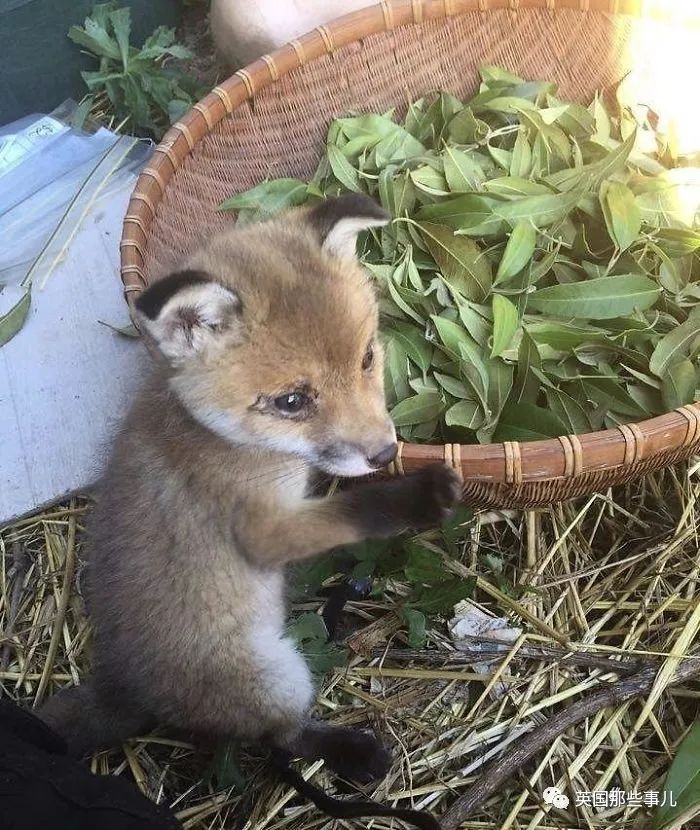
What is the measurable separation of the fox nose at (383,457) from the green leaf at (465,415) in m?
0.33

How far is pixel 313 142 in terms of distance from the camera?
2.70 metres

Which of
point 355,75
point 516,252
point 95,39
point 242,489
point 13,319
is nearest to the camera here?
point 242,489

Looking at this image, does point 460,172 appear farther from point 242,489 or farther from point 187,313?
point 242,489

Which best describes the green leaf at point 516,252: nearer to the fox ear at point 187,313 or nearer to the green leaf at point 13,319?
the fox ear at point 187,313

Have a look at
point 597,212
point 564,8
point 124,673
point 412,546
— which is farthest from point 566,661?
point 564,8

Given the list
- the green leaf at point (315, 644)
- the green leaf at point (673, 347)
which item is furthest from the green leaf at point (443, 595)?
the green leaf at point (673, 347)

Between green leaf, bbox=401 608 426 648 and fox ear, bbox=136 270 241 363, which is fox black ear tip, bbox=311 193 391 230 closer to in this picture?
fox ear, bbox=136 270 241 363

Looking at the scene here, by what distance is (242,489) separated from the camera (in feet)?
5.66

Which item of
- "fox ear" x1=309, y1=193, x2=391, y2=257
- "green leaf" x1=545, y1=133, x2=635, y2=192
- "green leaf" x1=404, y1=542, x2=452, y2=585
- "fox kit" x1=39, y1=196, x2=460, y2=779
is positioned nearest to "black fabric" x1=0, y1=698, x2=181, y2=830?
"fox kit" x1=39, y1=196, x2=460, y2=779

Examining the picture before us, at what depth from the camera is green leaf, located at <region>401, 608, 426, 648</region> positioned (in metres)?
2.01

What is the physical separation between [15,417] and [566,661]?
76.7 inches

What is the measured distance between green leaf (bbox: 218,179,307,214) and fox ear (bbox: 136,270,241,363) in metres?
0.95

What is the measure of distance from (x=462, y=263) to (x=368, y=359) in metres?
0.59

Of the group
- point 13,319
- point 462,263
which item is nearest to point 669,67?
point 462,263
